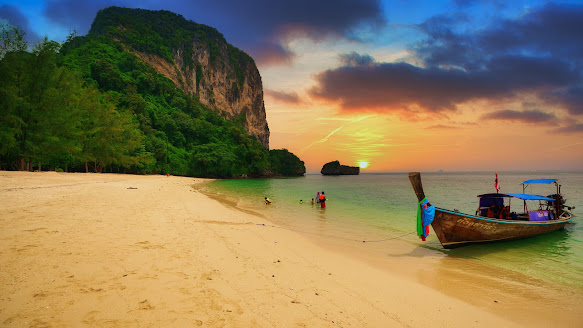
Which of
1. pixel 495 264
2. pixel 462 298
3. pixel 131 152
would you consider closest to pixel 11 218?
pixel 462 298

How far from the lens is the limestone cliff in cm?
10938

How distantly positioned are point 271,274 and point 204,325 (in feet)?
7.96

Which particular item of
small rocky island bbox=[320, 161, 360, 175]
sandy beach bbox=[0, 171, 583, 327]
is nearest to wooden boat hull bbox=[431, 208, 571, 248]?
sandy beach bbox=[0, 171, 583, 327]

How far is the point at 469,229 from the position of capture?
10070 mm

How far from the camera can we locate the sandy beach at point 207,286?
3.67 metres

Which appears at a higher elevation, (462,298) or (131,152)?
(131,152)

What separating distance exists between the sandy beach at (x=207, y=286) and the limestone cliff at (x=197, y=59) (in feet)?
404

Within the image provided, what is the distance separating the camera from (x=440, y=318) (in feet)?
15.2

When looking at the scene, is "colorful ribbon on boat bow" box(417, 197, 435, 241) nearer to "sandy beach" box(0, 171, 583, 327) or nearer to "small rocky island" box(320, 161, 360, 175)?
"sandy beach" box(0, 171, 583, 327)

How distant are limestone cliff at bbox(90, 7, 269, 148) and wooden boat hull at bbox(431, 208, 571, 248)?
125780 mm

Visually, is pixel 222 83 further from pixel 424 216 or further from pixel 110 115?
pixel 424 216

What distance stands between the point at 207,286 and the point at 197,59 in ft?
494

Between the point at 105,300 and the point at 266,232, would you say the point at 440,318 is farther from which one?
the point at 266,232

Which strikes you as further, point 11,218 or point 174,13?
point 174,13
